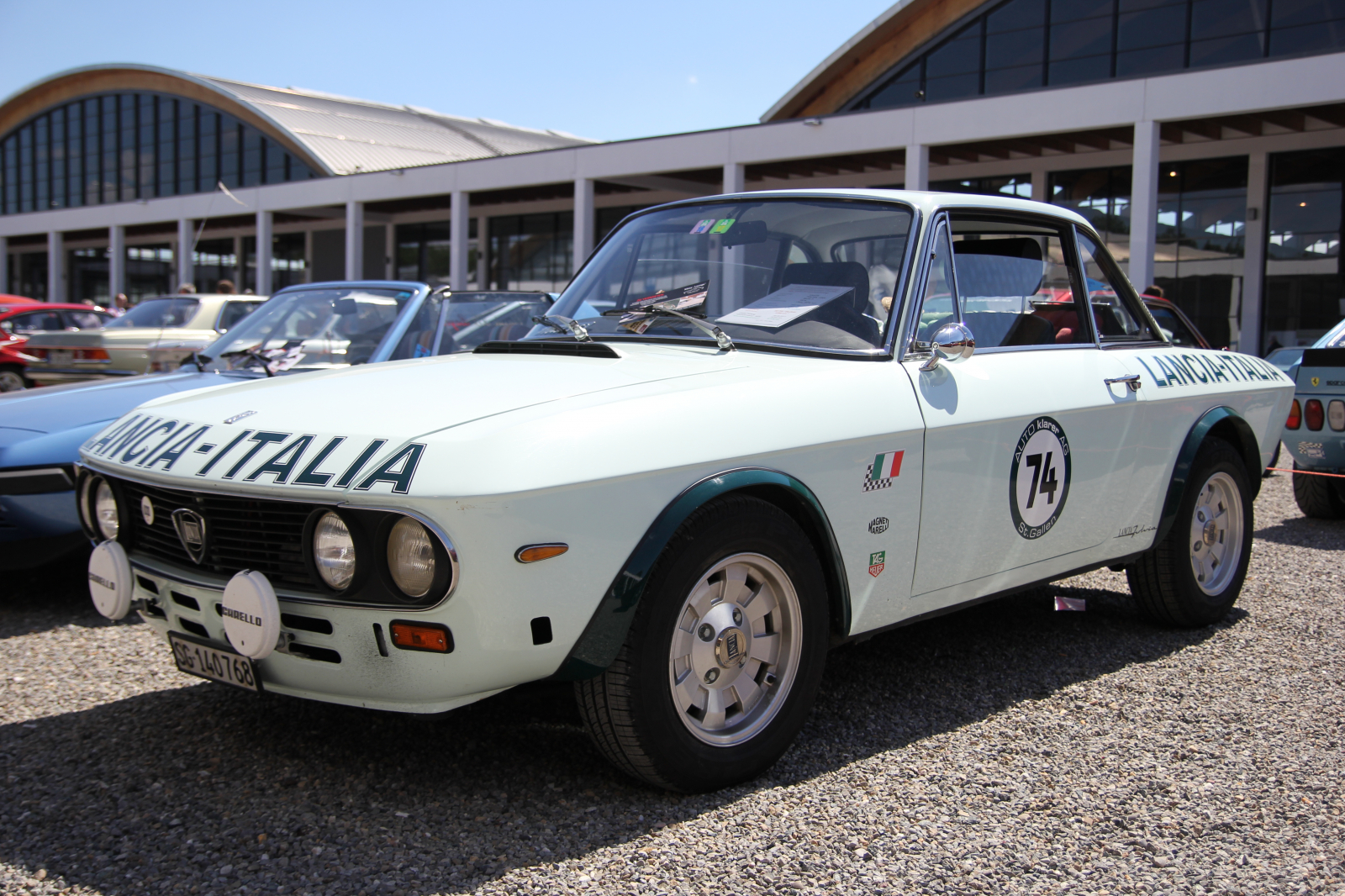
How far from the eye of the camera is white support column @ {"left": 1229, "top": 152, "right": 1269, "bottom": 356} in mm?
20172

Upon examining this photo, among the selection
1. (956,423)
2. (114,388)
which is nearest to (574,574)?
(956,423)

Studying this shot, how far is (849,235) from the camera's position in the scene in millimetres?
3662

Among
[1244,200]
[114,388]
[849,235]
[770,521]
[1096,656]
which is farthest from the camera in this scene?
[1244,200]

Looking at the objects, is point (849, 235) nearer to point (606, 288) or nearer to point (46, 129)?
point (606, 288)

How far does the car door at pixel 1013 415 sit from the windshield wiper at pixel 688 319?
22.4 inches

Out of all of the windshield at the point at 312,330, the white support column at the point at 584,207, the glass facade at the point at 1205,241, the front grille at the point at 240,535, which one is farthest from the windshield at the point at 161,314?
the glass facade at the point at 1205,241

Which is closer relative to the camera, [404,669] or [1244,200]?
[404,669]

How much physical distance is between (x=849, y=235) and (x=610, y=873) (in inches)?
86.2

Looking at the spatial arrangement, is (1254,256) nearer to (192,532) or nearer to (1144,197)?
(1144,197)

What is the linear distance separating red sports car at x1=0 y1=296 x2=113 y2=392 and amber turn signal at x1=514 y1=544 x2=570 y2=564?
15.2 m

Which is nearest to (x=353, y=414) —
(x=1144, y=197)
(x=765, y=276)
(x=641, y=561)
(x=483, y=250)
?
(x=641, y=561)

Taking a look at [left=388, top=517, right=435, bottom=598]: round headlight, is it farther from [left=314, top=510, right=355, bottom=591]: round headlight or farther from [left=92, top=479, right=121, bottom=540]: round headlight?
[left=92, top=479, right=121, bottom=540]: round headlight

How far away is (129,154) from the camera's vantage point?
44719mm

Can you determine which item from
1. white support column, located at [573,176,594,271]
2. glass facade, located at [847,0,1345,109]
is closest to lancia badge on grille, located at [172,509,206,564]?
glass facade, located at [847,0,1345,109]
